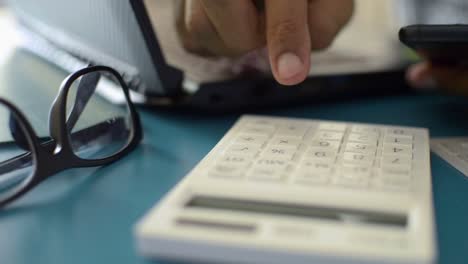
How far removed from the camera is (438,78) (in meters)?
0.65

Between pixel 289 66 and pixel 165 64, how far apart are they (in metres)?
0.14

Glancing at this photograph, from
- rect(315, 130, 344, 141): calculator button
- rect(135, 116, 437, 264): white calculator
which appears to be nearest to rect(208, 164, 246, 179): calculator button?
rect(135, 116, 437, 264): white calculator

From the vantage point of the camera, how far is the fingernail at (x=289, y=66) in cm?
45

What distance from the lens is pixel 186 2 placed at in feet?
1.88

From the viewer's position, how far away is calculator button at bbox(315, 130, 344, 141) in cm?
43

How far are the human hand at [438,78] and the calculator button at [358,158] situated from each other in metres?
0.30

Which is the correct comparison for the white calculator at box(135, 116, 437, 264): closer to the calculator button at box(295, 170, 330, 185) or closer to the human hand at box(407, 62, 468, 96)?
the calculator button at box(295, 170, 330, 185)

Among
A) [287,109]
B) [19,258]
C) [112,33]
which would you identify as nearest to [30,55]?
[112,33]

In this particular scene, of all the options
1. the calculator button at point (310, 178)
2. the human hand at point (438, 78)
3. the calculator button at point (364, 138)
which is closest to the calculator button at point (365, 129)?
the calculator button at point (364, 138)

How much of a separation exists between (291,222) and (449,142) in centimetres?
27

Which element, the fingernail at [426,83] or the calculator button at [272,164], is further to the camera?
the fingernail at [426,83]

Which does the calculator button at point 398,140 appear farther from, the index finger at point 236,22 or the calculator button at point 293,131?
the index finger at point 236,22

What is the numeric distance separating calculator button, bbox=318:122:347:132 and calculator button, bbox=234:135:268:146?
0.06 meters

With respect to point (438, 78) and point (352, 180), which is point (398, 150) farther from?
point (438, 78)
